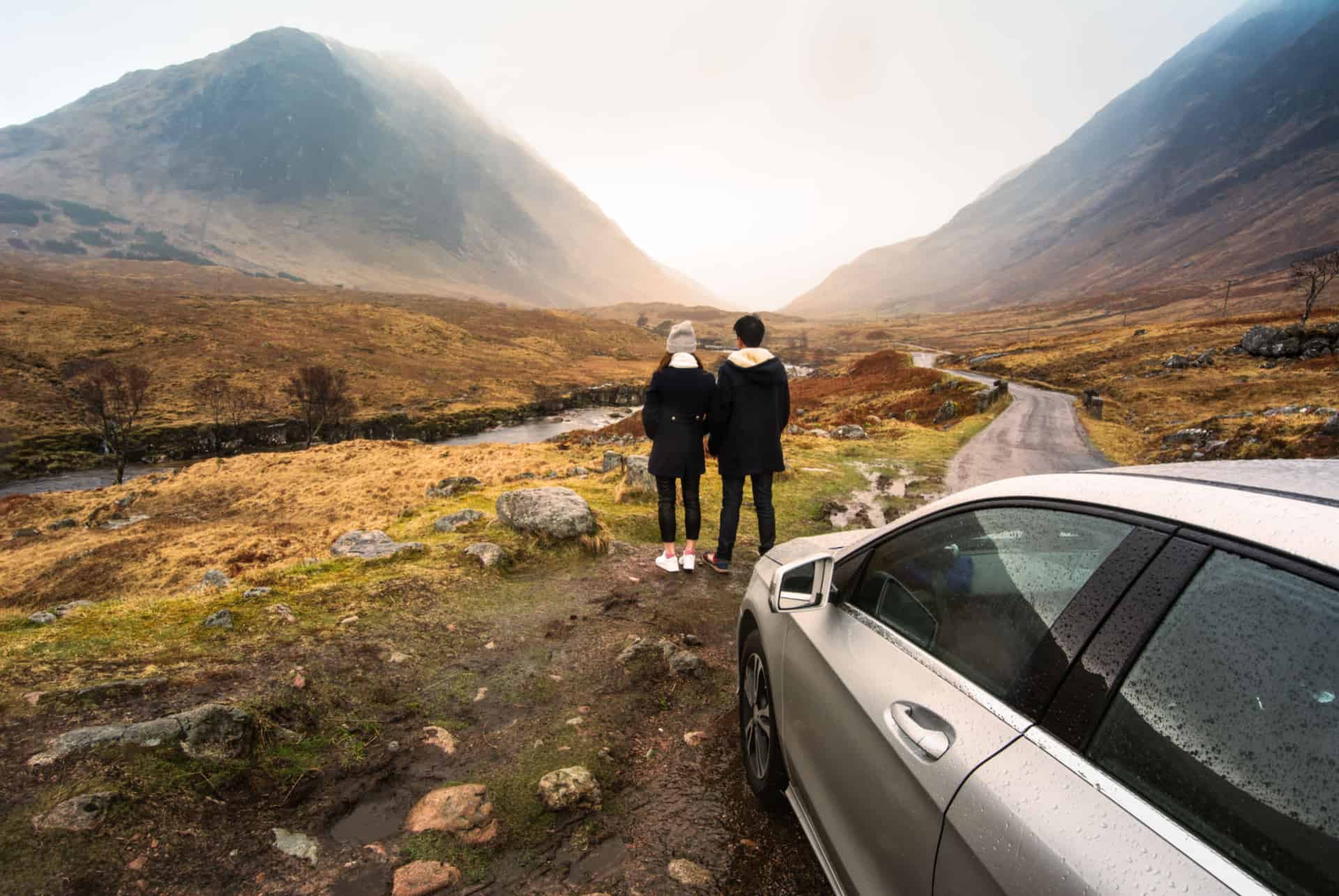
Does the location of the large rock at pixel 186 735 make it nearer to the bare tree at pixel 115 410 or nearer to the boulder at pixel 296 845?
the boulder at pixel 296 845

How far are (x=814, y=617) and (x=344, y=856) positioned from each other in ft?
7.75

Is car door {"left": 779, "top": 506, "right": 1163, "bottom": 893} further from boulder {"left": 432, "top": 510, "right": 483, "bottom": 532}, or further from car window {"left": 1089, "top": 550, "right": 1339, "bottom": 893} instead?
boulder {"left": 432, "top": 510, "right": 483, "bottom": 532}

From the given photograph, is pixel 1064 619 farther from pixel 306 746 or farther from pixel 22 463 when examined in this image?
pixel 22 463

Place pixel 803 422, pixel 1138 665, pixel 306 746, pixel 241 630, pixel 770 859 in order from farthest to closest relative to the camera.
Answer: pixel 803 422
pixel 241 630
pixel 306 746
pixel 770 859
pixel 1138 665

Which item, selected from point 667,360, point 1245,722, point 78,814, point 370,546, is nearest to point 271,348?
point 370,546

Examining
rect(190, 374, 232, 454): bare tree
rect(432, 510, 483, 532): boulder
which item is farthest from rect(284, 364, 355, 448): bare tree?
rect(432, 510, 483, 532): boulder

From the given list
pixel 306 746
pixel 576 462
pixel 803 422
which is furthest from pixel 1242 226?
pixel 306 746

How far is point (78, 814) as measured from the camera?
2.43m

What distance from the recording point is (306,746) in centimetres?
322

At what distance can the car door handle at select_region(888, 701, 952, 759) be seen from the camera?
1532 mm

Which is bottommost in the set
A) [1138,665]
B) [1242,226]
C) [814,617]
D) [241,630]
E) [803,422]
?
[803,422]

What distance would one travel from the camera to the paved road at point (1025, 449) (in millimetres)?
13484

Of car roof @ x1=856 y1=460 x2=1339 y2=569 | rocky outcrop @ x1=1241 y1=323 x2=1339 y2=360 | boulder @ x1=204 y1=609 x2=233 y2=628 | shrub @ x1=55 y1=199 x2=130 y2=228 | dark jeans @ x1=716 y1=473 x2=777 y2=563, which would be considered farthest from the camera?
shrub @ x1=55 y1=199 x2=130 y2=228

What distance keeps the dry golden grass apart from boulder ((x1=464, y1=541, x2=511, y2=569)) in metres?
46.2
